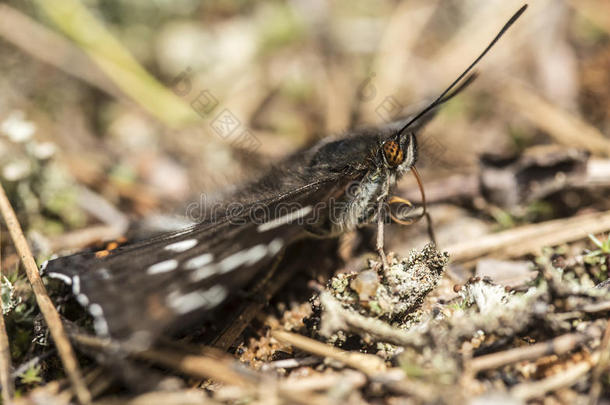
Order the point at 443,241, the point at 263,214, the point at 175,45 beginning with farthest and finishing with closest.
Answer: the point at 175,45 → the point at 443,241 → the point at 263,214

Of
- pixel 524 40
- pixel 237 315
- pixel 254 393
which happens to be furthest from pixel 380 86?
pixel 254 393

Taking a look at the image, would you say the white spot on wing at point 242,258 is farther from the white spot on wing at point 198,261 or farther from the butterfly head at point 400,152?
the butterfly head at point 400,152

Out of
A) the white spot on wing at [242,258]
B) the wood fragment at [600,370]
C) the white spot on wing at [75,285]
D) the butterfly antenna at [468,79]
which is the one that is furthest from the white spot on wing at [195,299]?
the wood fragment at [600,370]

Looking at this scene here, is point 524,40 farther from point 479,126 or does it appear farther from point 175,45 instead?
point 175,45

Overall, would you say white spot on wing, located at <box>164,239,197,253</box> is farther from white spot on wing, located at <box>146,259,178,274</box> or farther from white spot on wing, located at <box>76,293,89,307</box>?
white spot on wing, located at <box>76,293,89,307</box>

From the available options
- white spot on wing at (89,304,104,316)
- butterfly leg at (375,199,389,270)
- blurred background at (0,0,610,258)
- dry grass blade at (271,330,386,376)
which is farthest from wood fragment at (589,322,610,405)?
white spot on wing at (89,304,104,316)

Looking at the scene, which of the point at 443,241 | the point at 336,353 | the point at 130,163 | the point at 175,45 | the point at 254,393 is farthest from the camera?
the point at 175,45

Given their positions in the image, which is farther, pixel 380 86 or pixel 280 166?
pixel 380 86
